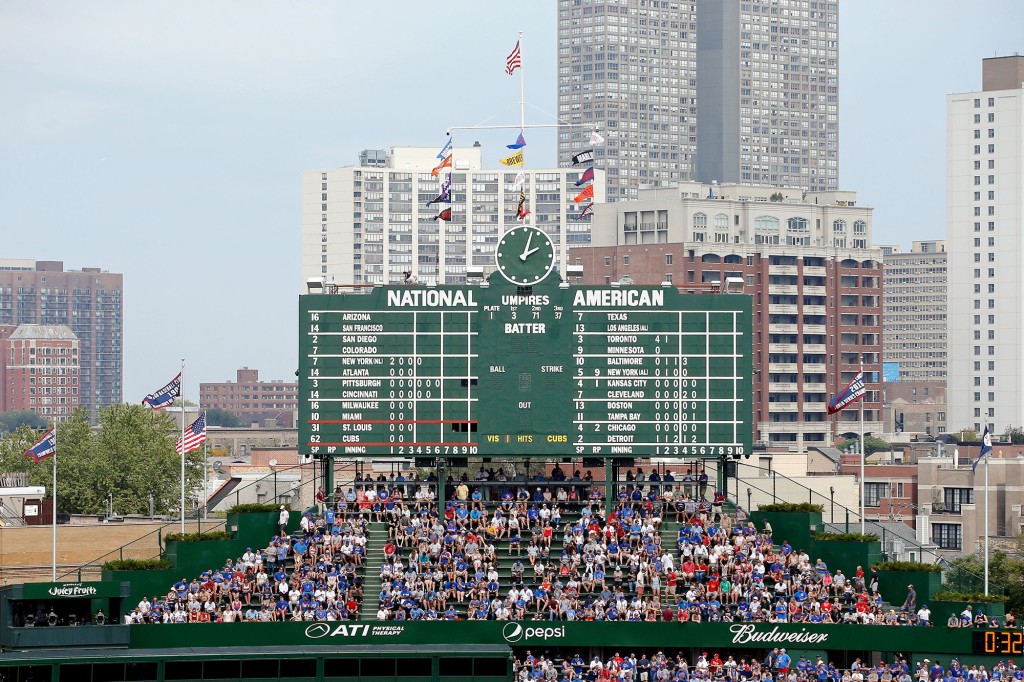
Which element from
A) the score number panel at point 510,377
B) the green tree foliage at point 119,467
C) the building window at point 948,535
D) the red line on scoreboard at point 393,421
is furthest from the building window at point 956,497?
the red line on scoreboard at point 393,421

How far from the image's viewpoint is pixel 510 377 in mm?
62938

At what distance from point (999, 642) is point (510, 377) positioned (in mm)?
19159

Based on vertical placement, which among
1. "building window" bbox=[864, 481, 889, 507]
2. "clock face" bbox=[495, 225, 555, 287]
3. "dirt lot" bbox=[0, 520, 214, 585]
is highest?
"clock face" bbox=[495, 225, 555, 287]

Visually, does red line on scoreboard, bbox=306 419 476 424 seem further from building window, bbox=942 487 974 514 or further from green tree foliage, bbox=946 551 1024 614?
building window, bbox=942 487 974 514

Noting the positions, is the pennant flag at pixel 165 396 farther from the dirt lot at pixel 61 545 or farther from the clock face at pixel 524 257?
the clock face at pixel 524 257

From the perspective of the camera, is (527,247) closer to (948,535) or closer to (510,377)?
(510,377)

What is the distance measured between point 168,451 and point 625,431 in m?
62.1

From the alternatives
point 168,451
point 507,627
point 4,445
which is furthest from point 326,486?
point 4,445

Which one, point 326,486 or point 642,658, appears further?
point 326,486

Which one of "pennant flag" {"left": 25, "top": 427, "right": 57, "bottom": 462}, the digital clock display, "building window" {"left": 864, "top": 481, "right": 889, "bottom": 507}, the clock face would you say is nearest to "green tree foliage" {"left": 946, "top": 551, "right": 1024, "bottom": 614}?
the digital clock display

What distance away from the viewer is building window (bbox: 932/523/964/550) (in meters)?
125

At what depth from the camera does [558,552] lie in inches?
2493

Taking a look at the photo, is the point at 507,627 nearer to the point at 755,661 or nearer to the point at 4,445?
the point at 755,661

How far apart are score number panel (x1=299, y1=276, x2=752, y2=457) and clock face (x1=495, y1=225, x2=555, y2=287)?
0.43 metres
